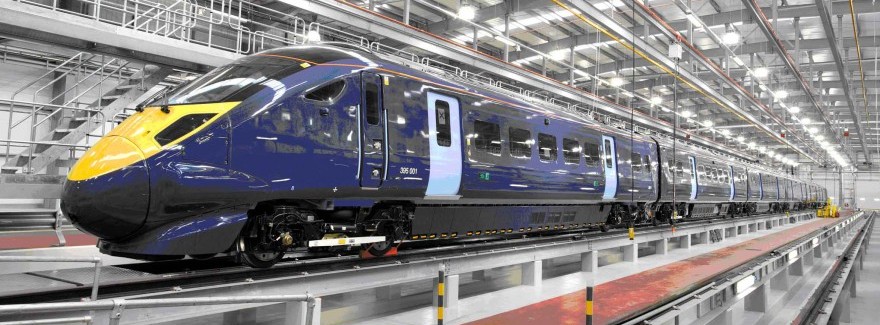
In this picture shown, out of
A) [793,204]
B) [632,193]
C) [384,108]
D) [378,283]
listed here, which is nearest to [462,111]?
[384,108]

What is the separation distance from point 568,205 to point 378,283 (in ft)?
17.3

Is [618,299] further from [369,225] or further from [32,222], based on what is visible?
[32,222]

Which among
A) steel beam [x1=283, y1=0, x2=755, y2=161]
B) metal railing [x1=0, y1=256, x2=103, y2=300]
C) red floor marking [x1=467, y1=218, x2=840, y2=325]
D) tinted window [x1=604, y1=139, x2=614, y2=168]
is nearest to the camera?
metal railing [x1=0, y1=256, x2=103, y2=300]

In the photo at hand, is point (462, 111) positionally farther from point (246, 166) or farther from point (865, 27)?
point (865, 27)

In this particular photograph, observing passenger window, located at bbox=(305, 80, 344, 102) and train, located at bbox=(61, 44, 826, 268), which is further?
passenger window, located at bbox=(305, 80, 344, 102)

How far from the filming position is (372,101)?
6039mm

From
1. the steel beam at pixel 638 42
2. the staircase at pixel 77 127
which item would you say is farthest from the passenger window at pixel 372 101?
the steel beam at pixel 638 42

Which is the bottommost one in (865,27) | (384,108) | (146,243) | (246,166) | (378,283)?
(378,283)

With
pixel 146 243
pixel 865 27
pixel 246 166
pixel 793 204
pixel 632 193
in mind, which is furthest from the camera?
pixel 793 204

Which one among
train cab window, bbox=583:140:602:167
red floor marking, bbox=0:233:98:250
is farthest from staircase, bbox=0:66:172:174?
train cab window, bbox=583:140:602:167

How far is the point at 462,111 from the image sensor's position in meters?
7.29

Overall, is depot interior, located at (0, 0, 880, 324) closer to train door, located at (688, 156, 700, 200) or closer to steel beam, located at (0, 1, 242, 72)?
steel beam, located at (0, 1, 242, 72)

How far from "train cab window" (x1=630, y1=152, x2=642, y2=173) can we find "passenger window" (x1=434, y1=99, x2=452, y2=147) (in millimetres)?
6675

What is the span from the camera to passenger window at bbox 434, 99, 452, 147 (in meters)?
6.90
